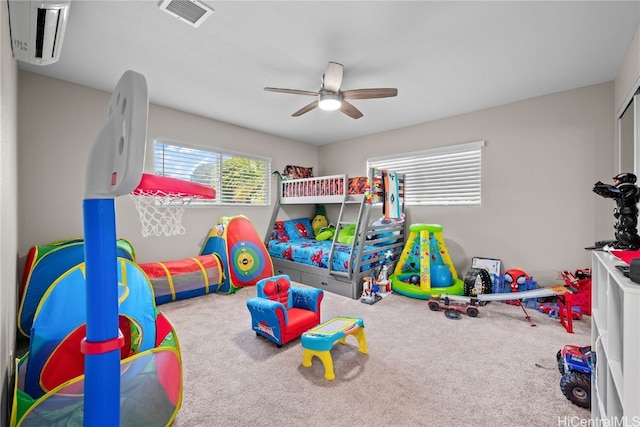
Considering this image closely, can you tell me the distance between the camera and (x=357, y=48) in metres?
2.28

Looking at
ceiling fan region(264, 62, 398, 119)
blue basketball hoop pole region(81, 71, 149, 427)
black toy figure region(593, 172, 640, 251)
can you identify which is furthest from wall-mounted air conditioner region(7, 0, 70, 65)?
black toy figure region(593, 172, 640, 251)

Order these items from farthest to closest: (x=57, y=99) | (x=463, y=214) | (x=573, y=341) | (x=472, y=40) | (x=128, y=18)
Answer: (x=463, y=214) < (x=57, y=99) < (x=573, y=341) < (x=472, y=40) < (x=128, y=18)

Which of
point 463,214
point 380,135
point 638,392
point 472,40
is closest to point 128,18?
point 472,40

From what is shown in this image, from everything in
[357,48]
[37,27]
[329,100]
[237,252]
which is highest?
[357,48]

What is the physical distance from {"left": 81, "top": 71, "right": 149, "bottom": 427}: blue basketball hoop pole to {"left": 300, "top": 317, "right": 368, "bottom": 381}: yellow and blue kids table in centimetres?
130

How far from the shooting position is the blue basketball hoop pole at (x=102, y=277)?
0.70m

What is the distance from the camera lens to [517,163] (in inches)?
137

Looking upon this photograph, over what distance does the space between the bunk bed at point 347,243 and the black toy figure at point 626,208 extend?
7.59 feet

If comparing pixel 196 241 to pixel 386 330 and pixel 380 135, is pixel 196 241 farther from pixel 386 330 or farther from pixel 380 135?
pixel 380 135

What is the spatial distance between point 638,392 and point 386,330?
185 cm

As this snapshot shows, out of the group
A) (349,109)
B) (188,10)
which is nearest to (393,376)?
Result: (349,109)

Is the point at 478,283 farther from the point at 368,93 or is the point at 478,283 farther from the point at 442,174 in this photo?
the point at 368,93

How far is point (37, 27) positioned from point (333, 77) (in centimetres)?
194

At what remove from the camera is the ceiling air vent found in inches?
70.4
